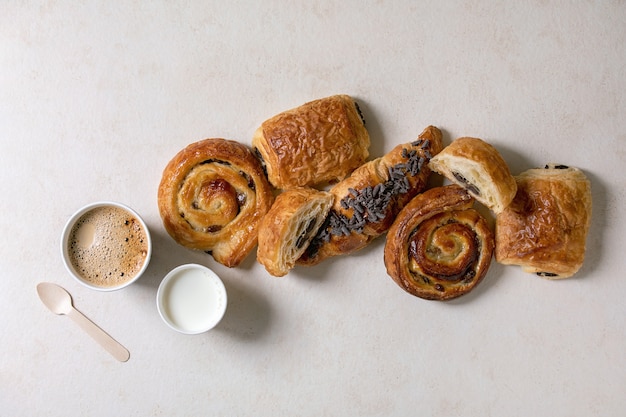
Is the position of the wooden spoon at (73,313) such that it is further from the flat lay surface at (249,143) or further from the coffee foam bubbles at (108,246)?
the coffee foam bubbles at (108,246)

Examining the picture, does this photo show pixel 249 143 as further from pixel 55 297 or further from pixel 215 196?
pixel 55 297

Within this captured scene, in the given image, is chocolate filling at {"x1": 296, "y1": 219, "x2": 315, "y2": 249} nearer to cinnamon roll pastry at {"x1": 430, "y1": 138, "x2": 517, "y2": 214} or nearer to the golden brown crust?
cinnamon roll pastry at {"x1": 430, "y1": 138, "x2": 517, "y2": 214}

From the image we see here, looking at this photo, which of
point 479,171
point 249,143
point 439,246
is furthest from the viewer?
point 249,143

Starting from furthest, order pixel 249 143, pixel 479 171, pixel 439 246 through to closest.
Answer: pixel 249 143 → pixel 439 246 → pixel 479 171

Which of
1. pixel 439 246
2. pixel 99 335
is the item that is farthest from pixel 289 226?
pixel 99 335

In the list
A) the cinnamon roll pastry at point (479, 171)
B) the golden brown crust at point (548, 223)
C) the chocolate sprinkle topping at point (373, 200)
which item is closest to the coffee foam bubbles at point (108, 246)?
the chocolate sprinkle topping at point (373, 200)

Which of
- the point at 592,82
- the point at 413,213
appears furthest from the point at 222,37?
the point at 592,82

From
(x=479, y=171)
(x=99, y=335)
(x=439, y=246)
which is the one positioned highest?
(x=479, y=171)
